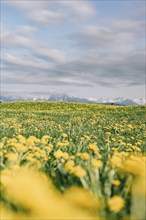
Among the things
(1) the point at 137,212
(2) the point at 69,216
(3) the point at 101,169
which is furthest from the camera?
(3) the point at 101,169

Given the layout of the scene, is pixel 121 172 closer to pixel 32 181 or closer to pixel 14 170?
pixel 14 170

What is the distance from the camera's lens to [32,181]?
4.31ft

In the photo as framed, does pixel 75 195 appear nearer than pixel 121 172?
Yes

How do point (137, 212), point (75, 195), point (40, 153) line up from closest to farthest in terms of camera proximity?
point (75, 195) < point (137, 212) < point (40, 153)

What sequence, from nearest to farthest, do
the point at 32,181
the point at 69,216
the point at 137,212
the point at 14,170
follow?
the point at 69,216 → the point at 32,181 → the point at 137,212 → the point at 14,170

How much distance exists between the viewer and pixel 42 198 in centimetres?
110

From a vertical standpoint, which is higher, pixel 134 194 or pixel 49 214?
pixel 49 214

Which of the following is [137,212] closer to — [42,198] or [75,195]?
[75,195]

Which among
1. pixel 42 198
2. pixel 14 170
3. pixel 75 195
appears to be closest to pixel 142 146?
pixel 14 170

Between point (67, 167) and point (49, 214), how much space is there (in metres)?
1.90

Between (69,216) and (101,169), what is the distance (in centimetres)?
253

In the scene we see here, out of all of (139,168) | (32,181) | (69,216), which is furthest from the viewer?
(139,168)

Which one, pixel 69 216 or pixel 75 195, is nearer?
pixel 69 216

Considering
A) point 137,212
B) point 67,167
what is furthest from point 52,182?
point 137,212
